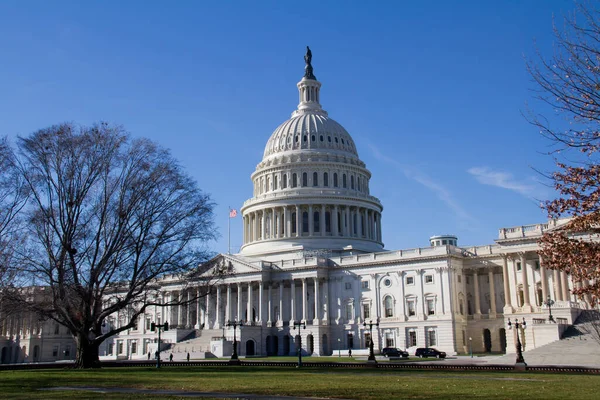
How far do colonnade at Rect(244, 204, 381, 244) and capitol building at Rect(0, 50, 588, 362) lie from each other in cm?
21

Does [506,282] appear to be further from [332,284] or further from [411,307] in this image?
[332,284]

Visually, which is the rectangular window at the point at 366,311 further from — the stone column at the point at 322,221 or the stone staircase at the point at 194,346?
the stone staircase at the point at 194,346

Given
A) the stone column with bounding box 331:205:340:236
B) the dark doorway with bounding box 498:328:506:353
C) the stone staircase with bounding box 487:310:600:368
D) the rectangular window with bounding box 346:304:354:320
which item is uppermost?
the stone column with bounding box 331:205:340:236

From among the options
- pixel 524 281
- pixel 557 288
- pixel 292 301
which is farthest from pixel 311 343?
pixel 557 288

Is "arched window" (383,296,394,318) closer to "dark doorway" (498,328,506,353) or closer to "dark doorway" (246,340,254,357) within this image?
"dark doorway" (498,328,506,353)

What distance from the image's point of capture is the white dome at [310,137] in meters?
127

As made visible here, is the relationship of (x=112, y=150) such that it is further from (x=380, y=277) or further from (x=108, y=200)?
(x=380, y=277)

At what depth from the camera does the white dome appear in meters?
127

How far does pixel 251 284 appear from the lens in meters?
109

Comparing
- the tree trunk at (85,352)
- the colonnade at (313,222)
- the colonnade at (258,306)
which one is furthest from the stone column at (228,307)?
the tree trunk at (85,352)

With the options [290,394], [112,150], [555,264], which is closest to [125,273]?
[112,150]

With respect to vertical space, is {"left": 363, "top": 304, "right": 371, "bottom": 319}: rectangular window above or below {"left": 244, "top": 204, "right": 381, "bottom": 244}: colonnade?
below

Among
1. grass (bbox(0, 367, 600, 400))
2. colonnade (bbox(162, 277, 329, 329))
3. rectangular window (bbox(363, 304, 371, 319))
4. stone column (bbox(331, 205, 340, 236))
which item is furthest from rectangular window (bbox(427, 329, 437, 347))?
grass (bbox(0, 367, 600, 400))

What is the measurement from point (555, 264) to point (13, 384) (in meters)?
26.0
